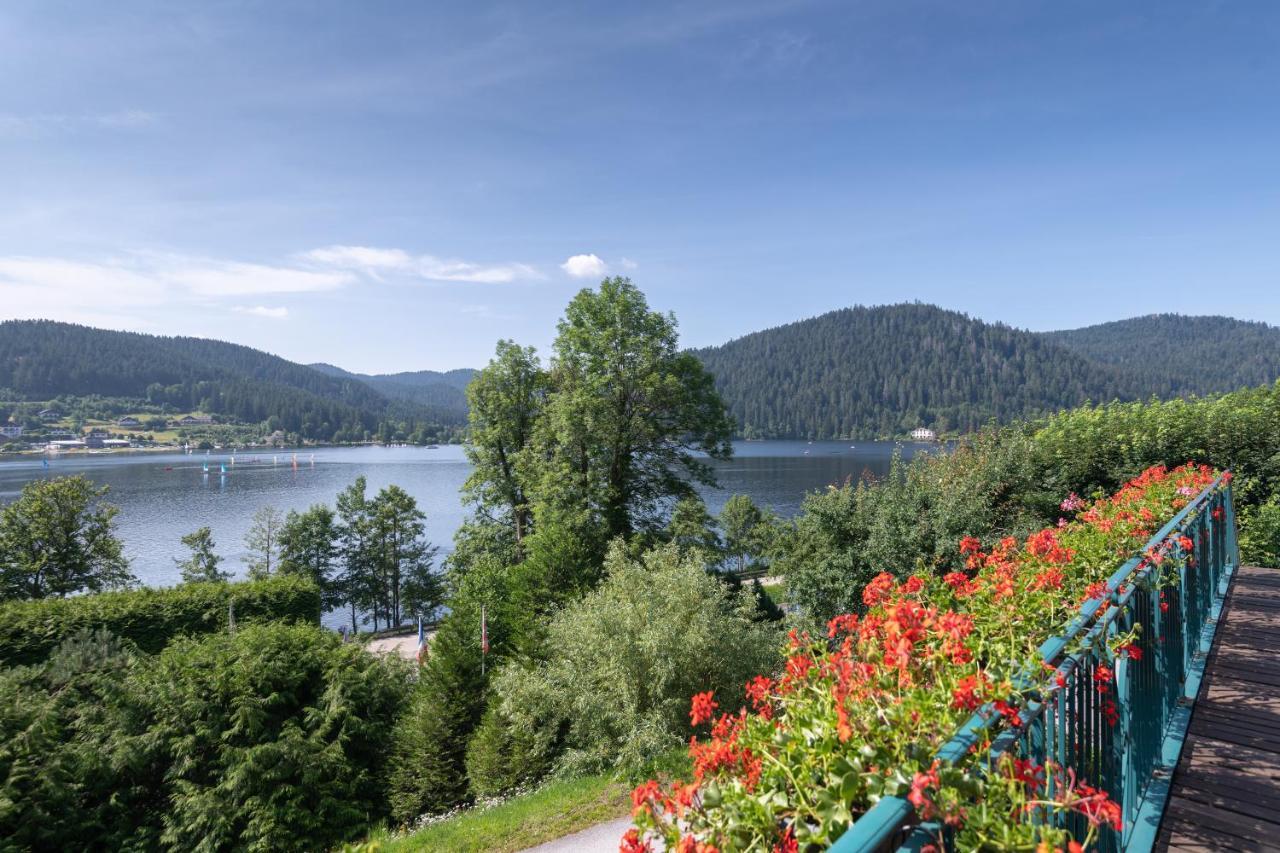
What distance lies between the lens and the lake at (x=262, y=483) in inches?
2297

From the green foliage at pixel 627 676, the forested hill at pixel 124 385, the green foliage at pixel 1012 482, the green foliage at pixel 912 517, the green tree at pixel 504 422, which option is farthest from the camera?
the forested hill at pixel 124 385

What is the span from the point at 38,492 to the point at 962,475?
108 feet

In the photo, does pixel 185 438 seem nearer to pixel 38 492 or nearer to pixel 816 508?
A: pixel 38 492

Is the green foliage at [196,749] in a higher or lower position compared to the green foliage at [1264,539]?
lower

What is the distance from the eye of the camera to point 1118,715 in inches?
104

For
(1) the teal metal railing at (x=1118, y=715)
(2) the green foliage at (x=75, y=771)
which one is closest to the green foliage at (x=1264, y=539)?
(1) the teal metal railing at (x=1118, y=715)

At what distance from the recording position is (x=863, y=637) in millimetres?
2453

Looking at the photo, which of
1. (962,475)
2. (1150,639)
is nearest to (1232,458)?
(962,475)

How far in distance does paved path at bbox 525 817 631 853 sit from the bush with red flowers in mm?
6105

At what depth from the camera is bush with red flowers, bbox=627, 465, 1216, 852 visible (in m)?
1.50

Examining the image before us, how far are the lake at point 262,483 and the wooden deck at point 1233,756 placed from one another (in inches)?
849

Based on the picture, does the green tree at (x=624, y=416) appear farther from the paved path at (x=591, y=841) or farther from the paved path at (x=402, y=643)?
the paved path at (x=591, y=841)

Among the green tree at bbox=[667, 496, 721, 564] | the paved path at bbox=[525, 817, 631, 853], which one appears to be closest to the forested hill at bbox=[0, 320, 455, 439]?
the green tree at bbox=[667, 496, 721, 564]

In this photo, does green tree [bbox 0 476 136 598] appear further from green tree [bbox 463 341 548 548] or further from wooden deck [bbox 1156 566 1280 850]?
wooden deck [bbox 1156 566 1280 850]
